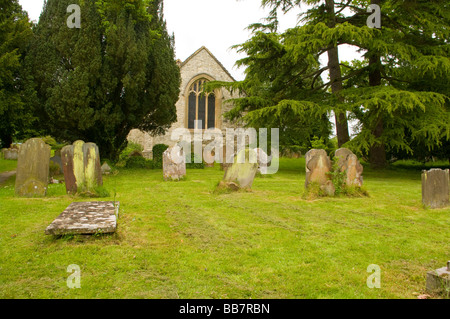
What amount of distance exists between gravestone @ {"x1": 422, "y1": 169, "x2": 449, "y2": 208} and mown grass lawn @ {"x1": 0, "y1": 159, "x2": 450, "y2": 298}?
0.84ft

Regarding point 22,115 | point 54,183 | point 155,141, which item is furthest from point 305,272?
point 155,141

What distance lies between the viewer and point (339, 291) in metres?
2.64

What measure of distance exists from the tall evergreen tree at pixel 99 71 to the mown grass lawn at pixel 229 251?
6.48 m

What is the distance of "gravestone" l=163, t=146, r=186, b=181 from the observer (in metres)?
10.4

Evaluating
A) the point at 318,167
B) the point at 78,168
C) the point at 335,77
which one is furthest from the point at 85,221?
the point at 335,77

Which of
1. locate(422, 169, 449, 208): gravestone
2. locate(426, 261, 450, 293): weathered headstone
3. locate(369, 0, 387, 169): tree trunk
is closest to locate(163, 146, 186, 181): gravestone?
locate(422, 169, 449, 208): gravestone

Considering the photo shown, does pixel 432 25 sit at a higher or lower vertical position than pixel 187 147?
higher

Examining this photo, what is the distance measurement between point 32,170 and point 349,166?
7.23 meters

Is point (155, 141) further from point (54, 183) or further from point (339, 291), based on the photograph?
point (339, 291)

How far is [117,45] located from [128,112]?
2.70 m

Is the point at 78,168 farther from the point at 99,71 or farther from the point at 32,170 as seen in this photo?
the point at 99,71

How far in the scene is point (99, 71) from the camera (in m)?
12.2

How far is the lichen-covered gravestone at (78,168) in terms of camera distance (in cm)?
686
